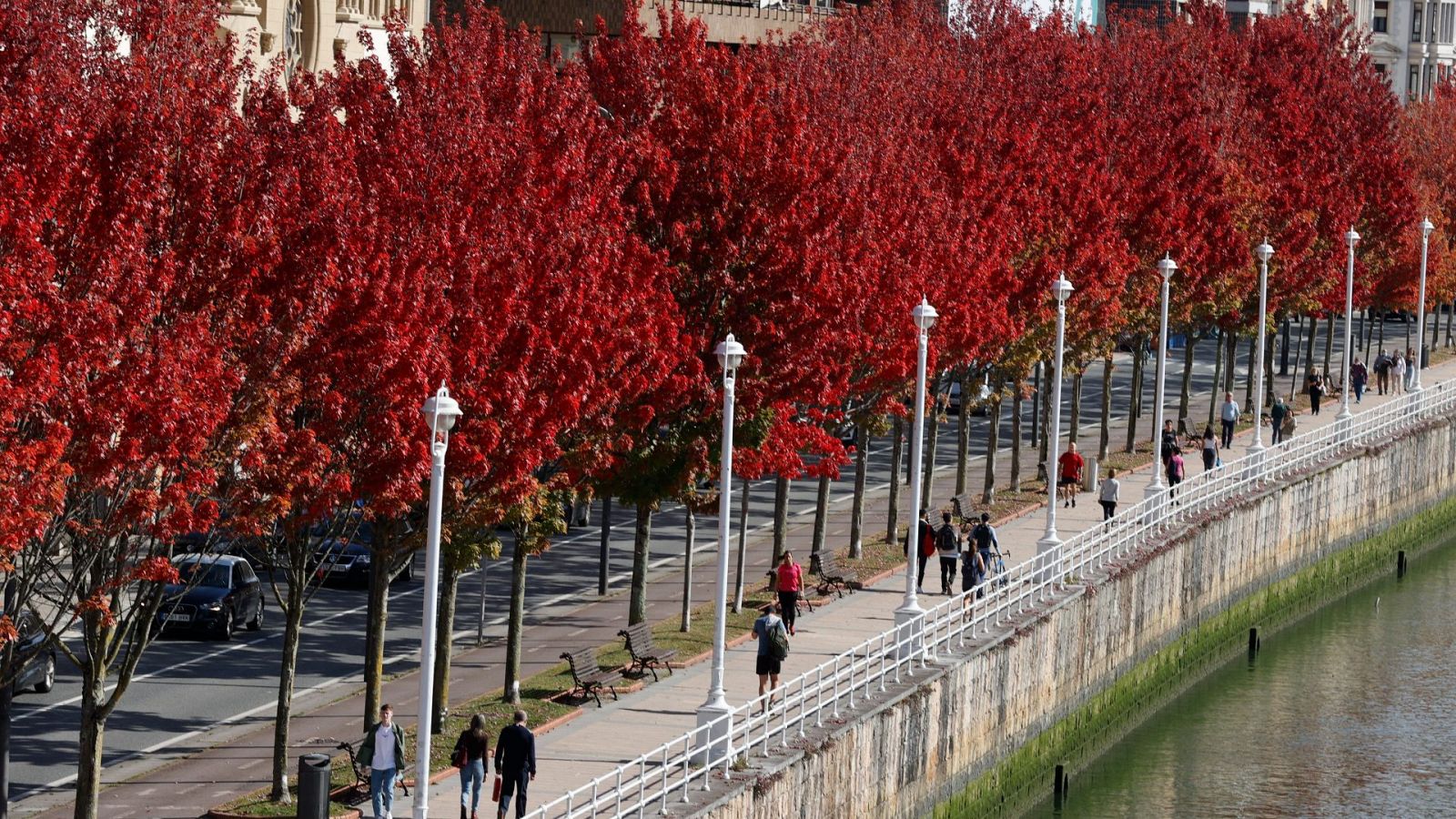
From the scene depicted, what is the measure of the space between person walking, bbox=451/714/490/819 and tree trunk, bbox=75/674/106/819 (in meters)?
4.32

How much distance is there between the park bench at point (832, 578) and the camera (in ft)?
162

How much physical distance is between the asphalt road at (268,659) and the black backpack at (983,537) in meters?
7.40

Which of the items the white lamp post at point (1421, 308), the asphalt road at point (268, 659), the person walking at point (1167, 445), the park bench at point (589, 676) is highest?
the white lamp post at point (1421, 308)

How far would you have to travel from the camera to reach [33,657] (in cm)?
2867

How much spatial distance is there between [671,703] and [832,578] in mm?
10719

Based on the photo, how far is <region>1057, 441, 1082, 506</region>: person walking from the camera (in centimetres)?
6131

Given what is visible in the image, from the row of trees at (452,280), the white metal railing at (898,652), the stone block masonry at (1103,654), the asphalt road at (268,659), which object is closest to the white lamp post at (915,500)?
the white metal railing at (898,652)

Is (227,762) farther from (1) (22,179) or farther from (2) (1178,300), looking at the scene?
(2) (1178,300)

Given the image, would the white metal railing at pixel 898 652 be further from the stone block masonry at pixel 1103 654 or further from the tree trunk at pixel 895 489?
the tree trunk at pixel 895 489

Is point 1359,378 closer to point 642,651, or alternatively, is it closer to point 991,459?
Answer: point 991,459

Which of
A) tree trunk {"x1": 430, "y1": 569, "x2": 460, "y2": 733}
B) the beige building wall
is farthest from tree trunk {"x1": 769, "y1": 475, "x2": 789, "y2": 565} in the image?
the beige building wall

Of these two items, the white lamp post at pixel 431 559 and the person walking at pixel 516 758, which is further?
the person walking at pixel 516 758

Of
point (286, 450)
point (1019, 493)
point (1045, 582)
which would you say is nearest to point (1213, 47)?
point (1019, 493)

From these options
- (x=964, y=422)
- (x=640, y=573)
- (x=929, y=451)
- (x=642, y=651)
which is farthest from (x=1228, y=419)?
(x=642, y=651)
